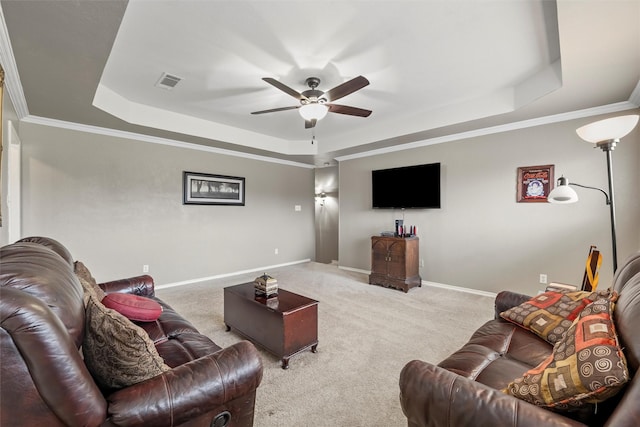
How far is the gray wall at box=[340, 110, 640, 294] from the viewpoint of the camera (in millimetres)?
3193

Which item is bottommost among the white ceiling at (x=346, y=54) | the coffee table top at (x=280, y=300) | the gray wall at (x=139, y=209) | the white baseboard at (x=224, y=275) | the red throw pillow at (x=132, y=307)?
the white baseboard at (x=224, y=275)

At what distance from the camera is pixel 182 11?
201 centimetres

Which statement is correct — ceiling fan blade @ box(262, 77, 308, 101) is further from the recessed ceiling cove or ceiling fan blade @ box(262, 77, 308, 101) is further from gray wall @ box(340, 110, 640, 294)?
gray wall @ box(340, 110, 640, 294)

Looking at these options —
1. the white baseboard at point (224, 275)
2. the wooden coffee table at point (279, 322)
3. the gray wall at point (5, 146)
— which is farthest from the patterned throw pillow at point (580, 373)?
the white baseboard at point (224, 275)

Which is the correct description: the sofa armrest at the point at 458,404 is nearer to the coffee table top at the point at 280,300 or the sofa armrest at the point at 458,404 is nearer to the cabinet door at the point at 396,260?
the coffee table top at the point at 280,300

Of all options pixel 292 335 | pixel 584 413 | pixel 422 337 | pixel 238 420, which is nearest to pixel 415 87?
pixel 422 337

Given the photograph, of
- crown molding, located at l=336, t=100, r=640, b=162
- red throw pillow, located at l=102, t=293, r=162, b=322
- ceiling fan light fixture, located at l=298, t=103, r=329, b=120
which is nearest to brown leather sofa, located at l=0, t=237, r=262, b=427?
red throw pillow, located at l=102, t=293, r=162, b=322

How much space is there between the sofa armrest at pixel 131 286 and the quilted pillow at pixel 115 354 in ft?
5.00

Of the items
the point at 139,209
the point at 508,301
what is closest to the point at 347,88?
the point at 508,301

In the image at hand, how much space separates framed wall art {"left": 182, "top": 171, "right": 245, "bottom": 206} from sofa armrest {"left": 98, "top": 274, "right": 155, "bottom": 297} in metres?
2.39

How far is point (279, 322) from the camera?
2.20 metres

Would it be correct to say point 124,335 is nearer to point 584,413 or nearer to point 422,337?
point 584,413

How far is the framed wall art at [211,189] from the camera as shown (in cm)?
473

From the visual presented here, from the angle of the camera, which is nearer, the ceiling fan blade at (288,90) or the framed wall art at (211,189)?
the ceiling fan blade at (288,90)
